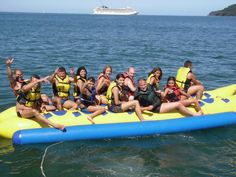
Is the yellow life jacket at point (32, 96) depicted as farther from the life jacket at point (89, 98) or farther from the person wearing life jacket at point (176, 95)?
the person wearing life jacket at point (176, 95)

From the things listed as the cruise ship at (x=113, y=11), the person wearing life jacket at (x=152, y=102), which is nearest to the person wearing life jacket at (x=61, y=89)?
the person wearing life jacket at (x=152, y=102)

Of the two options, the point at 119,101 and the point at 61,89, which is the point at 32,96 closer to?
the point at 61,89

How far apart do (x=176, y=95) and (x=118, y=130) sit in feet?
5.43

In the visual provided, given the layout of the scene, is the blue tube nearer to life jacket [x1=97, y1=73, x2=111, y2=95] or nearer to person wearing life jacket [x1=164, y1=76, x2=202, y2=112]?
person wearing life jacket [x1=164, y1=76, x2=202, y2=112]

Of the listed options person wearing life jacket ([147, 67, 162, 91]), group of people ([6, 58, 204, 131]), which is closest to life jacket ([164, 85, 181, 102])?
group of people ([6, 58, 204, 131])

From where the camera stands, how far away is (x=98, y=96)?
7.18 m

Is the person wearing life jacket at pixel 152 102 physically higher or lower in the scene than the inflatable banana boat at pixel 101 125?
higher

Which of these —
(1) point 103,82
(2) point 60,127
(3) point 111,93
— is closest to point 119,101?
(3) point 111,93

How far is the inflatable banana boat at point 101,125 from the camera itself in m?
6.04

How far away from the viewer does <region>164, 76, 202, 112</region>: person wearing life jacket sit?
706 cm

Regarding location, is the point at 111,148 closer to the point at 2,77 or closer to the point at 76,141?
the point at 76,141

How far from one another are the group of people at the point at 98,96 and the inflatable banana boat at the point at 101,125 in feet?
0.40

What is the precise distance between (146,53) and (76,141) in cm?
1328

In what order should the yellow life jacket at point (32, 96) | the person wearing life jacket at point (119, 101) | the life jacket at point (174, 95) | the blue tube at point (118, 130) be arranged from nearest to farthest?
1. the blue tube at point (118, 130)
2. the yellow life jacket at point (32, 96)
3. the person wearing life jacket at point (119, 101)
4. the life jacket at point (174, 95)
